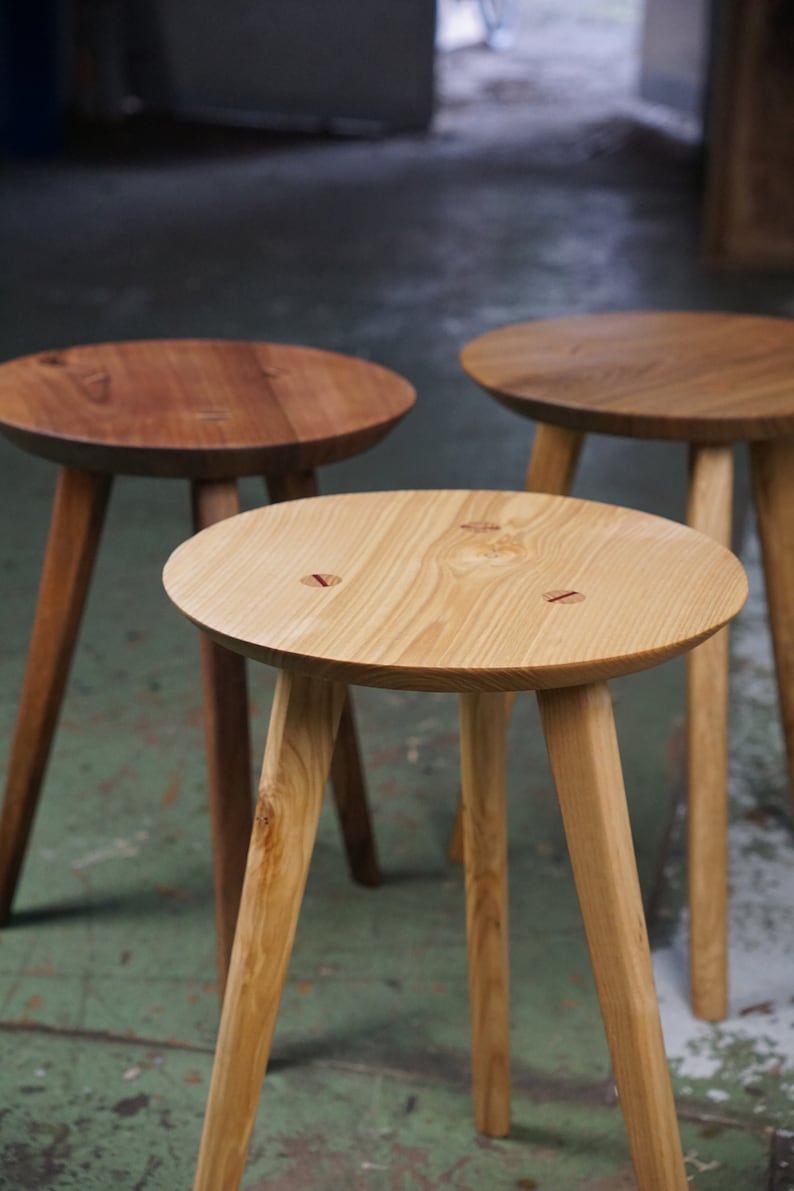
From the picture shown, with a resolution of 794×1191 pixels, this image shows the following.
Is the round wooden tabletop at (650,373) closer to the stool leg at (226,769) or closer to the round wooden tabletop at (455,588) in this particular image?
the round wooden tabletop at (455,588)

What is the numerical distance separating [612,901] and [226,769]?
520 mm

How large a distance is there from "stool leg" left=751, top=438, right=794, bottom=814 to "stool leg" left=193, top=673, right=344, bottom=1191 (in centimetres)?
69

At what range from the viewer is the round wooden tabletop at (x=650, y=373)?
1.47 meters

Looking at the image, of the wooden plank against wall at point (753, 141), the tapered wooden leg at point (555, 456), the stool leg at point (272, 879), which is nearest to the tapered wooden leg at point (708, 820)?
the tapered wooden leg at point (555, 456)

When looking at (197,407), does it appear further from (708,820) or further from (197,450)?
(708,820)

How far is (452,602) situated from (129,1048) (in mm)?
742

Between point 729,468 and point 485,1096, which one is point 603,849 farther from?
point 729,468

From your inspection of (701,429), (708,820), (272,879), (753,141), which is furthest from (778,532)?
(753,141)

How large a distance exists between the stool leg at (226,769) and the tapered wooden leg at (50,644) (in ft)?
0.55

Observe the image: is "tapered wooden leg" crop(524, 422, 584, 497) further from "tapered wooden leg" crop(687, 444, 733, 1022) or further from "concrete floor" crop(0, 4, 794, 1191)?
"concrete floor" crop(0, 4, 794, 1191)

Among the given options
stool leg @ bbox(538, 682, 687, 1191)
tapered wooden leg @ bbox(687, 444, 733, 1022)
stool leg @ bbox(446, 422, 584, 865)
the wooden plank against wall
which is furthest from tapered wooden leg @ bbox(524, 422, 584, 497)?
the wooden plank against wall

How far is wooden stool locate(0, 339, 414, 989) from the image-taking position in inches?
55.2

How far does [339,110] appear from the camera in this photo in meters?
8.63

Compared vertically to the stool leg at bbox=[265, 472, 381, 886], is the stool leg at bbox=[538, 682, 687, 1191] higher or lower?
higher
